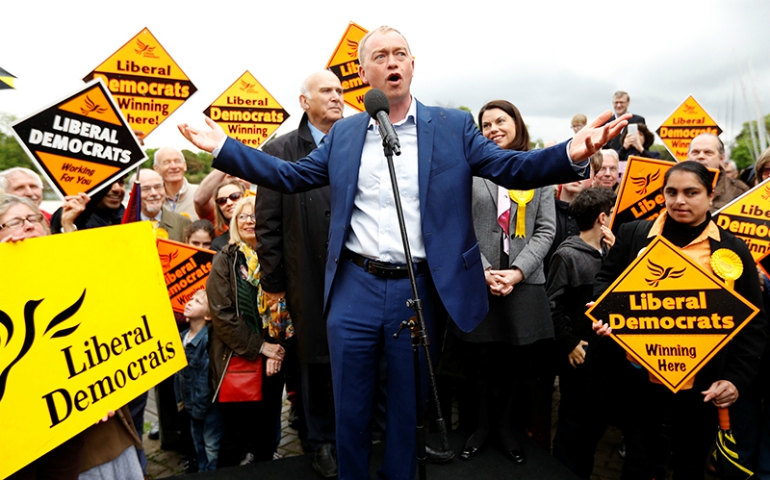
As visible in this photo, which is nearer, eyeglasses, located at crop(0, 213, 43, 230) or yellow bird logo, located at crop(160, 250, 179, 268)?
eyeglasses, located at crop(0, 213, 43, 230)

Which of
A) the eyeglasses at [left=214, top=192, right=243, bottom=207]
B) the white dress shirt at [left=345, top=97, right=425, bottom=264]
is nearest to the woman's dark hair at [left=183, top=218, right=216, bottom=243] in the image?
the eyeglasses at [left=214, top=192, right=243, bottom=207]

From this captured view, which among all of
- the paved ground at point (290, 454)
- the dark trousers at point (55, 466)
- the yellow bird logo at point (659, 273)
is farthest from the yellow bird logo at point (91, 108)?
the yellow bird logo at point (659, 273)

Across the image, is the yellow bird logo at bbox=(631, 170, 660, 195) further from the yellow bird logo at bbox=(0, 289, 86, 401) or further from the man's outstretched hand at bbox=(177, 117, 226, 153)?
the yellow bird logo at bbox=(0, 289, 86, 401)

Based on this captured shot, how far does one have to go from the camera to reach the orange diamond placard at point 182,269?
4.27 metres

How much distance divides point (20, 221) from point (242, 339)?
148cm

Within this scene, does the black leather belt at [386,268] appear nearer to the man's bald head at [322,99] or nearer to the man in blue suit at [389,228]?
the man in blue suit at [389,228]

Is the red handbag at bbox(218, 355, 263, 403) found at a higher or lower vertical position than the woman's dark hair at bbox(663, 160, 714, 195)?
lower

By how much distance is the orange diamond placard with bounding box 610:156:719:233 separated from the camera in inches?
175

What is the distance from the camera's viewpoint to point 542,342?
399 centimetres

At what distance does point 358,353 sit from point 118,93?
4.83m

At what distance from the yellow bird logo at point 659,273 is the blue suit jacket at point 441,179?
3.30 feet

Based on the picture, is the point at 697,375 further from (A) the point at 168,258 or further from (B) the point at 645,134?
(B) the point at 645,134

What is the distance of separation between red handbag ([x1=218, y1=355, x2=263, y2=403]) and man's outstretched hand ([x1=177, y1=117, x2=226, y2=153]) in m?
1.77

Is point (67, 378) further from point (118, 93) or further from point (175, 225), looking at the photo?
point (118, 93)
